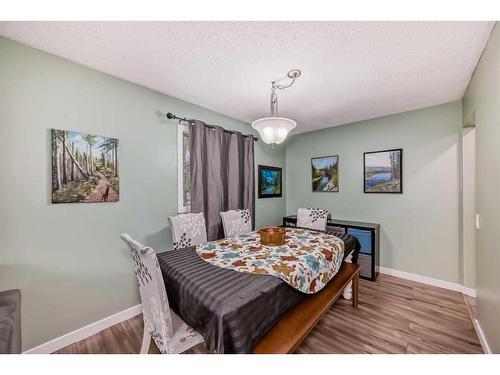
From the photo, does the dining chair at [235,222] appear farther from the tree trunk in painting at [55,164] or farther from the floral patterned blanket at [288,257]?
the tree trunk in painting at [55,164]

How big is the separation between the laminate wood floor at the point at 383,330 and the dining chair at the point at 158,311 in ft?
1.67

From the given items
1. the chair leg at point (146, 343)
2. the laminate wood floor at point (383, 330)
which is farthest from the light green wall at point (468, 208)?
the chair leg at point (146, 343)

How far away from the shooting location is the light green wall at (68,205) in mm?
1533

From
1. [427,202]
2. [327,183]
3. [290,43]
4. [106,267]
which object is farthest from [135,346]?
[427,202]

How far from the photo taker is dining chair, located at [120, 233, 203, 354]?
1.15m

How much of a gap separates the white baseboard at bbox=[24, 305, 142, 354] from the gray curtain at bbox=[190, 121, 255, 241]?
1132 millimetres

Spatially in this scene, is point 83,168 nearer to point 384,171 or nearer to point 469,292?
point 384,171

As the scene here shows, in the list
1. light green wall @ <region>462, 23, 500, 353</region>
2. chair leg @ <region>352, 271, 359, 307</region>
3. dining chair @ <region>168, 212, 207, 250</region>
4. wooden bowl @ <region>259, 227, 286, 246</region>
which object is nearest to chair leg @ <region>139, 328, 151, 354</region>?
dining chair @ <region>168, 212, 207, 250</region>

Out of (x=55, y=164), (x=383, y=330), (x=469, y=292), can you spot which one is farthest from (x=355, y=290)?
(x=55, y=164)

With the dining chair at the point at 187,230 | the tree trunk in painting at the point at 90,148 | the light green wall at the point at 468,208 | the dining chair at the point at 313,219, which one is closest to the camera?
the tree trunk in painting at the point at 90,148

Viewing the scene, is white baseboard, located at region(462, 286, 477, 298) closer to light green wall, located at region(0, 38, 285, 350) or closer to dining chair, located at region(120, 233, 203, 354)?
dining chair, located at region(120, 233, 203, 354)

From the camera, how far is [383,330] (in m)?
1.88

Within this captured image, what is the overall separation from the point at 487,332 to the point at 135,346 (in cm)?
278
